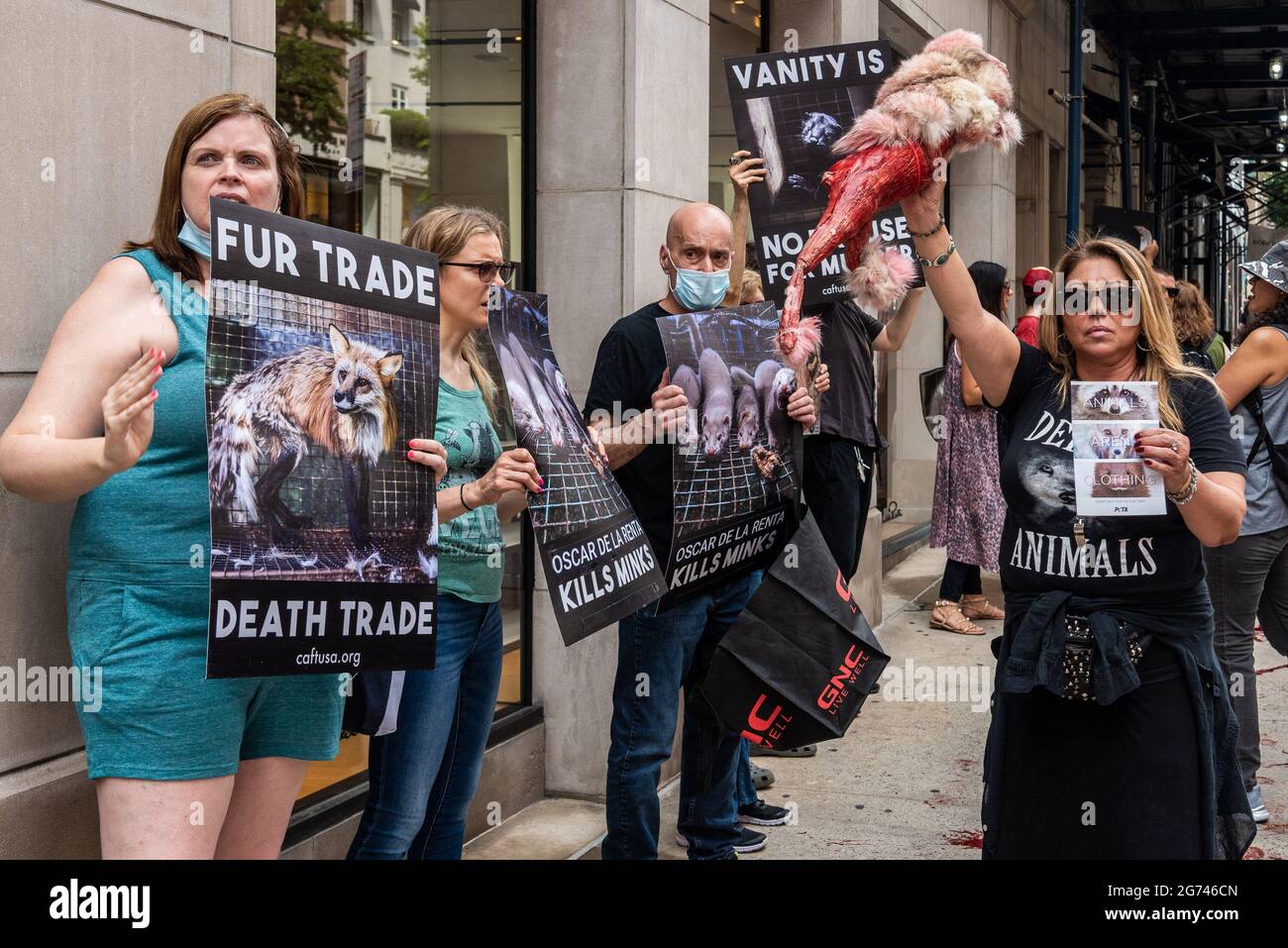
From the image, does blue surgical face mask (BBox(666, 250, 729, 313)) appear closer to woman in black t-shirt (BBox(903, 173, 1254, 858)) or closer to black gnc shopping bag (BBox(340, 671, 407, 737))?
woman in black t-shirt (BBox(903, 173, 1254, 858))

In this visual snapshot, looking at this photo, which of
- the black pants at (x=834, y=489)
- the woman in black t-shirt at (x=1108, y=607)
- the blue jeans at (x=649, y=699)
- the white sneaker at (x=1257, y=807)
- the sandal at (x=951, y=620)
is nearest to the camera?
the woman in black t-shirt at (x=1108, y=607)

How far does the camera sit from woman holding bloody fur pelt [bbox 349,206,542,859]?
331 cm

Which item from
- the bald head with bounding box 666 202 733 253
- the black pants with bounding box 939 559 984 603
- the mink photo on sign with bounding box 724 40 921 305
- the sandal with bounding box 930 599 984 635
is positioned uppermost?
the mink photo on sign with bounding box 724 40 921 305

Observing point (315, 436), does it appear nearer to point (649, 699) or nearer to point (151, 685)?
point (151, 685)

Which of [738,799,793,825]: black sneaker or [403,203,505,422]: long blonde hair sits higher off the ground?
[403,203,505,422]: long blonde hair

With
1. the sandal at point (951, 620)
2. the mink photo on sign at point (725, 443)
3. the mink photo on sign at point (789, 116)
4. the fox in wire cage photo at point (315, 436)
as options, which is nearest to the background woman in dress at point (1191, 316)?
the mink photo on sign at point (789, 116)

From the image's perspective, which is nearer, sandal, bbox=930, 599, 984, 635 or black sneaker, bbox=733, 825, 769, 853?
black sneaker, bbox=733, 825, 769, 853

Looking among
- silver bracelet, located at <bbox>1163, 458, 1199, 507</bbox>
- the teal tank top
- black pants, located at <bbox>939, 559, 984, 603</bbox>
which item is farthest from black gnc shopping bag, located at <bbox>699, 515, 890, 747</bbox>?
black pants, located at <bbox>939, 559, 984, 603</bbox>

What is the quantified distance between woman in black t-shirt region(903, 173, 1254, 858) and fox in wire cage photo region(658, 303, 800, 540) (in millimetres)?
956

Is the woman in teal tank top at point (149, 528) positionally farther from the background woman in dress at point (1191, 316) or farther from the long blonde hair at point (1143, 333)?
the background woman in dress at point (1191, 316)

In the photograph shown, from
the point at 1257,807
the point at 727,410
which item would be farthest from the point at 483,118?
the point at 1257,807

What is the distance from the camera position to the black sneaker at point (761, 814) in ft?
17.4

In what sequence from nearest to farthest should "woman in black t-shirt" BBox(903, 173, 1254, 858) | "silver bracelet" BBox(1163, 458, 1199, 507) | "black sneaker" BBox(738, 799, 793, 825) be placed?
→ "silver bracelet" BBox(1163, 458, 1199, 507)
"woman in black t-shirt" BBox(903, 173, 1254, 858)
"black sneaker" BBox(738, 799, 793, 825)

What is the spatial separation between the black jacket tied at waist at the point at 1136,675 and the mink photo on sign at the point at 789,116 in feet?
6.75
